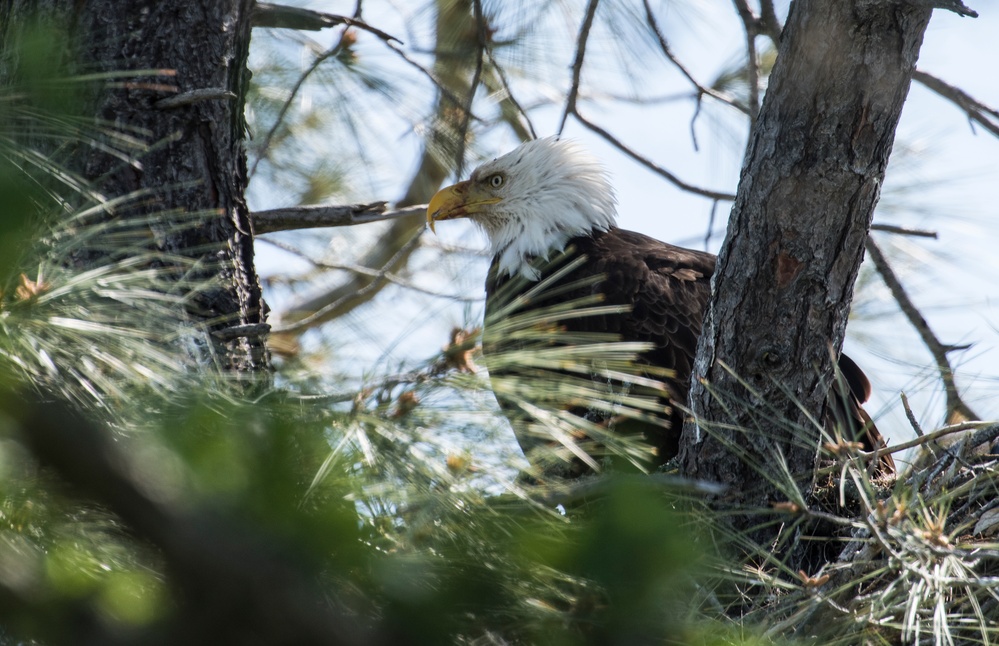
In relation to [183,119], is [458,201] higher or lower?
higher

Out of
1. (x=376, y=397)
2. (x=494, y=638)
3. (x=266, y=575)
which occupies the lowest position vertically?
(x=494, y=638)

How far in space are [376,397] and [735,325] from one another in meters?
1.26

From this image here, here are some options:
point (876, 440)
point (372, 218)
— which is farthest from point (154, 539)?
point (876, 440)

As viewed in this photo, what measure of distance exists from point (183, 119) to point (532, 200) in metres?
1.77

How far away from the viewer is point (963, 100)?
3156 millimetres

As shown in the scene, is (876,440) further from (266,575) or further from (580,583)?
(266,575)

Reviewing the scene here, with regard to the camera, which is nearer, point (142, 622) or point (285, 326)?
point (142, 622)

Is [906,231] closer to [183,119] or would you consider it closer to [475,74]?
[475,74]

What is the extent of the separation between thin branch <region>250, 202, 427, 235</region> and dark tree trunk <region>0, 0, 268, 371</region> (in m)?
0.20

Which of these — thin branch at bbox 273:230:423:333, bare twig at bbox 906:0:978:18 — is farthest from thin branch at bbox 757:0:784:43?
thin branch at bbox 273:230:423:333

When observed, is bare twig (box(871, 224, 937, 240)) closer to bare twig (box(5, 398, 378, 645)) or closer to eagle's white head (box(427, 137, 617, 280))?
eagle's white head (box(427, 137, 617, 280))

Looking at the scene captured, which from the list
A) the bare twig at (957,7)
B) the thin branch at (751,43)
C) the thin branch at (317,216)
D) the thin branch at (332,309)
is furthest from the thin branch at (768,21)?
the thin branch at (332,309)

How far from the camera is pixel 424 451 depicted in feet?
4.96

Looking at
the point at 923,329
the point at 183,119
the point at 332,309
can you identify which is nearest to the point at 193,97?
the point at 183,119
